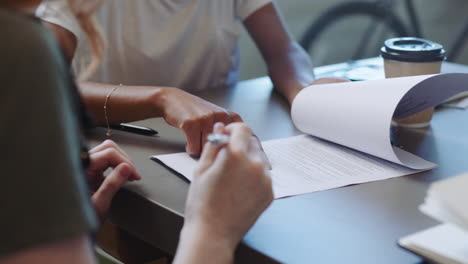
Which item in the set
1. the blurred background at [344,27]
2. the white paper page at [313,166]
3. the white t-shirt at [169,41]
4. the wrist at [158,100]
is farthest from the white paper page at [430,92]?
the blurred background at [344,27]

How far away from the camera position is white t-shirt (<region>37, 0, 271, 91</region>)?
1.45 metres

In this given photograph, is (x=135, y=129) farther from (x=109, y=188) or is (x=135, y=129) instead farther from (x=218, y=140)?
(x=218, y=140)

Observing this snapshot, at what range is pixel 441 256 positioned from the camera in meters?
0.65

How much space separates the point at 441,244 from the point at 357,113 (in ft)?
1.11

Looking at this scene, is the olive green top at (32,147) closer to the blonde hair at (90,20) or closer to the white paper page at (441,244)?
the blonde hair at (90,20)

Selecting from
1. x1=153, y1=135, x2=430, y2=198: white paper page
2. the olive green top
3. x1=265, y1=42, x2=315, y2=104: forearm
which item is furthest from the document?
the olive green top

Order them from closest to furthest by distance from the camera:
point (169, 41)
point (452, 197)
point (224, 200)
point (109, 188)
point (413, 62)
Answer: point (452, 197) → point (224, 200) → point (109, 188) → point (413, 62) → point (169, 41)

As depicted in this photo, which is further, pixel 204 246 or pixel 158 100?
pixel 158 100

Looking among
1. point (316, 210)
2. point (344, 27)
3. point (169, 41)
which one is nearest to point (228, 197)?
point (316, 210)

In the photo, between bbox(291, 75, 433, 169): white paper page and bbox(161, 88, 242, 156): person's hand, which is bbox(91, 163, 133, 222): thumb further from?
bbox(291, 75, 433, 169): white paper page

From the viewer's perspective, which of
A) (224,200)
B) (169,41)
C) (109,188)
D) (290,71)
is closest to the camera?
(224,200)

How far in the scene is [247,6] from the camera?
5.15ft

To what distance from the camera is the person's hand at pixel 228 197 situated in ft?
2.29

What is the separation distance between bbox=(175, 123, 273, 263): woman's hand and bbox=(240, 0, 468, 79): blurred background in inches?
84.5
